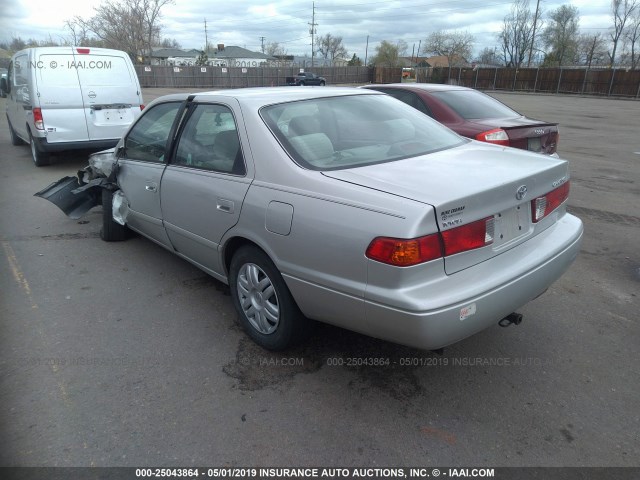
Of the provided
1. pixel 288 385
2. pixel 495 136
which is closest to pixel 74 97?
pixel 495 136

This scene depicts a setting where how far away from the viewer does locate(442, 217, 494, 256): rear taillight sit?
2.34 meters

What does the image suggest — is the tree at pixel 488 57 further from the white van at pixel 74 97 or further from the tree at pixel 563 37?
the white van at pixel 74 97

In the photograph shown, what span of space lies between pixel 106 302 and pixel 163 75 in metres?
43.7

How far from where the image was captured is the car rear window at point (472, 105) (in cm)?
643

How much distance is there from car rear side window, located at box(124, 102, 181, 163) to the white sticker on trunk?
2737 millimetres

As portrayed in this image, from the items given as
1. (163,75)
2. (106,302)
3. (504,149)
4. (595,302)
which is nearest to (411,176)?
(504,149)

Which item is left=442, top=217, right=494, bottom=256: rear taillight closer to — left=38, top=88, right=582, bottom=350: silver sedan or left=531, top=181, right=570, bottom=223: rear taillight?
left=38, top=88, right=582, bottom=350: silver sedan

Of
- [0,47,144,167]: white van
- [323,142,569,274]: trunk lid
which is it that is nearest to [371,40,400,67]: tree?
[0,47,144,167]: white van

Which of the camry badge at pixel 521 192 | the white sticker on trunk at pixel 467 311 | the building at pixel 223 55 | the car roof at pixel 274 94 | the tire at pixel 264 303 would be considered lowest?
the tire at pixel 264 303

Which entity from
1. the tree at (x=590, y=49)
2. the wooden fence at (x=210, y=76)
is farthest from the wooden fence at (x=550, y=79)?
the tree at (x=590, y=49)

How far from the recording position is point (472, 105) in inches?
260

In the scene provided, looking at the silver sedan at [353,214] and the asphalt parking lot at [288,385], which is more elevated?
the silver sedan at [353,214]

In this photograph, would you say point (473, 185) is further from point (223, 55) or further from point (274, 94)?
point (223, 55)

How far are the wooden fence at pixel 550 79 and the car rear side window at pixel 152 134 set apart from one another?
37637 mm
